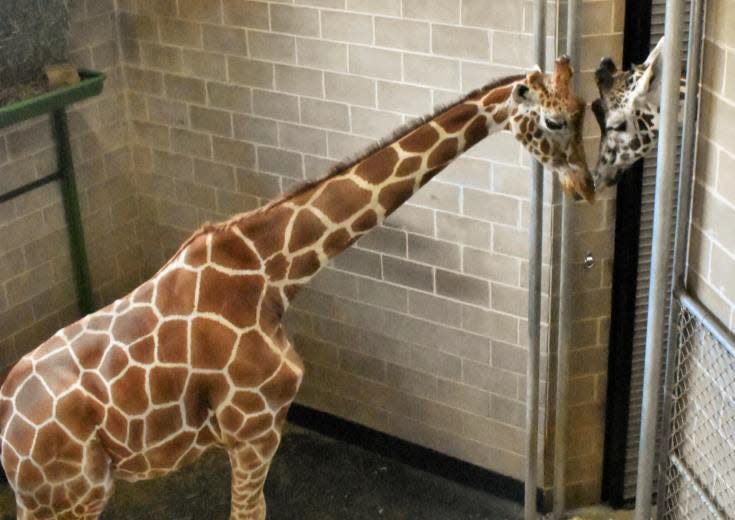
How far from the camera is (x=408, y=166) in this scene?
2932 mm

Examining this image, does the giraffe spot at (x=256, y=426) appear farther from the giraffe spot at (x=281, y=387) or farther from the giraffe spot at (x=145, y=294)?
the giraffe spot at (x=145, y=294)

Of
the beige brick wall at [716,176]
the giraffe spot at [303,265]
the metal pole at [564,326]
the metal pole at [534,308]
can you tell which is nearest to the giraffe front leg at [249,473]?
the giraffe spot at [303,265]

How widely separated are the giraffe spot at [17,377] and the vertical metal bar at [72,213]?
1370 mm

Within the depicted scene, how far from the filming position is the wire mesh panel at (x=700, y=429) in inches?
115

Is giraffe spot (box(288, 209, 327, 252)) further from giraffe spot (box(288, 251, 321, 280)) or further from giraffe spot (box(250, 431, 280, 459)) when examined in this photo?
giraffe spot (box(250, 431, 280, 459))

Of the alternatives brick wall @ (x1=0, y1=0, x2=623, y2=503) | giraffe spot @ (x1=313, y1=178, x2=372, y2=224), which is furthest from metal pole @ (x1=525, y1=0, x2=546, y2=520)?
giraffe spot @ (x1=313, y1=178, x2=372, y2=224)

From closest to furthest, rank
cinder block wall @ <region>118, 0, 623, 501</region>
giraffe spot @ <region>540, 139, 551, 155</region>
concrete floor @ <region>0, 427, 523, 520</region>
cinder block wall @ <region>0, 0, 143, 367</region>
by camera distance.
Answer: giraffe spot @ <region>540, 139, 551, 155</region> → cinder block wall @ <region>118, 0, 623, 501</region> → concrete floor @ <region>0, 427, 523, 520</region> → cinder block wall @ <region>0, 0, 143, 367</region>

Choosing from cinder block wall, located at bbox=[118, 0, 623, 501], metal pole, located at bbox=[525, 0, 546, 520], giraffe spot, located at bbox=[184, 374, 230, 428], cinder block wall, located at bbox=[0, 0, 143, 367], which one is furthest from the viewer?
cinder block wall, located at bbox=[0, 0, 143, 367]

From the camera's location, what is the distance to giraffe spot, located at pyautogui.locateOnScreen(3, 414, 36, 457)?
9.62 ft

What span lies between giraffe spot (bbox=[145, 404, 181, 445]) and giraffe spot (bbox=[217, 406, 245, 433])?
4.7 inches

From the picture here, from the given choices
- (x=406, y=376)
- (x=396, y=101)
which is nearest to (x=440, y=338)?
(x=406, y=376)

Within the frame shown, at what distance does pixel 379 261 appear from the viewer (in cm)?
404

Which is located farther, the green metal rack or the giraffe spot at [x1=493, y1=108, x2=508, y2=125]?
the green metal rack

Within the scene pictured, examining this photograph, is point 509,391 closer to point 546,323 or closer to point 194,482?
point 546,323
